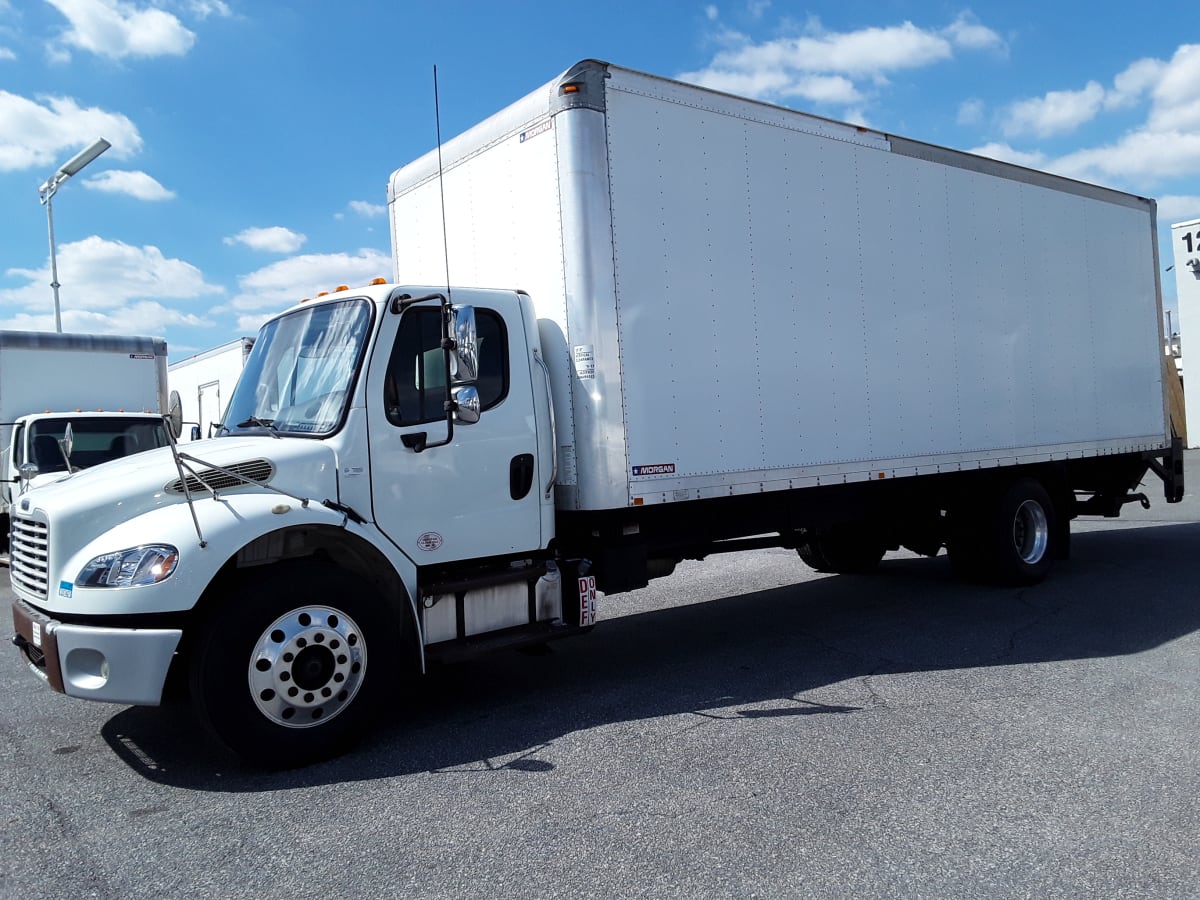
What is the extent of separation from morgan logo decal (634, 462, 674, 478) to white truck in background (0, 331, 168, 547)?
8.06 meters

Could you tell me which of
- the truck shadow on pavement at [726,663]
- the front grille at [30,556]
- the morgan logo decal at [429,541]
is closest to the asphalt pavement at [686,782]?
the truck shadow on pavement at [726,663]

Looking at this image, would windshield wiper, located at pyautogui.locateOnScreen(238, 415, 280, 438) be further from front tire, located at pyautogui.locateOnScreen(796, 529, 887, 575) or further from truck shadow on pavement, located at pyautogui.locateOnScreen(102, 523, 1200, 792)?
front tire, located at pyautogui.locateOnScreen(796, 529, 887, 575)

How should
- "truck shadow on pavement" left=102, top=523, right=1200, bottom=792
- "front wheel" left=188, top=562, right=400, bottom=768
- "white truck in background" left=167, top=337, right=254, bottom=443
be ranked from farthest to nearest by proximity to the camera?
"white truck in background" left=167, top=337, right=254, bottom=443, "truck shadow on pavement" left=102, top=523, right=1200, bottom=792, "front wheel" left=188, top=562, right=400, bottom=768

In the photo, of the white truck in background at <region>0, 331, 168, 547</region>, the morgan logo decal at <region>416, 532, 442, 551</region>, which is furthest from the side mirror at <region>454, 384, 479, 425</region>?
the white truck in background at <region>0, 331, 168, 547</region>

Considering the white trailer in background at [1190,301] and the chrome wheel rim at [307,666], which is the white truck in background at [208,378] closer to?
the chrome wheel rim at [307,666]

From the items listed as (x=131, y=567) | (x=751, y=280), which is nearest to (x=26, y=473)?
(x=131, y=567)

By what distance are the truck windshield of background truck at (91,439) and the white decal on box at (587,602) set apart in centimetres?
778

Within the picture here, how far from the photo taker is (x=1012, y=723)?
5133 millimetres

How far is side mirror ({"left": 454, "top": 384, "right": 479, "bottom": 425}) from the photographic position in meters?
5.26

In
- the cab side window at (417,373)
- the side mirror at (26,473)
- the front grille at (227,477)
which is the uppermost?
the cab side window at (417,373)

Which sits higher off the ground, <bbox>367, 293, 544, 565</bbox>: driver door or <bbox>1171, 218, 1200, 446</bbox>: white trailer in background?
<bbox>1171, 218, 1200, 446</bbox>: white trailer in background

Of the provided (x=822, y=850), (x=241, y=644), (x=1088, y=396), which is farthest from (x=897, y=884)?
(x=1088, y=396)

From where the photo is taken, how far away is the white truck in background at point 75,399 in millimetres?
11859

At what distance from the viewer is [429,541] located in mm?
5496
